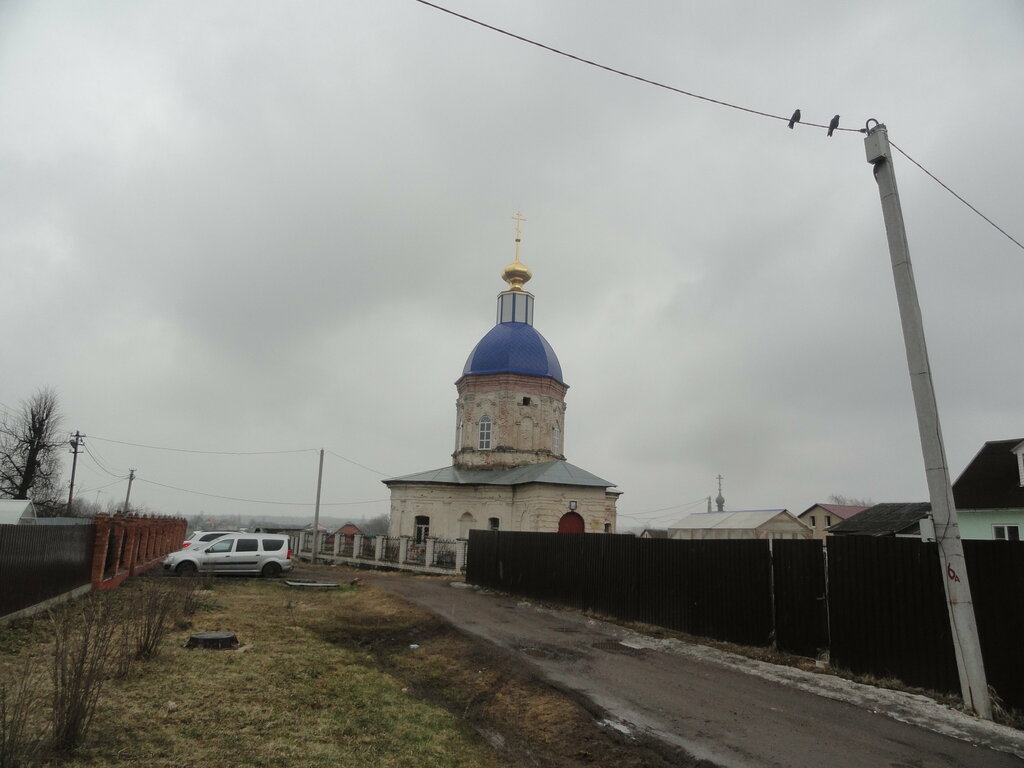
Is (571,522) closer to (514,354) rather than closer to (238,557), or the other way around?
(514,354)

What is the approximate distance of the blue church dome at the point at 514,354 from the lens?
35.7m

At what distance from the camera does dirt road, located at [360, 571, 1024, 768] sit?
589 centimetres

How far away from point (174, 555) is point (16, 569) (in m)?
10.9

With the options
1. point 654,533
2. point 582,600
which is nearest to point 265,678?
point 582,600

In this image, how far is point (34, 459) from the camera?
38625 mm

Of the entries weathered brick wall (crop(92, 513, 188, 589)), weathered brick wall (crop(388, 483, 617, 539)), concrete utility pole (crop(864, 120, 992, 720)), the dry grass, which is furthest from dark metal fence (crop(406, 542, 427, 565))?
concrete utility pole (crop(864, 120, 992, 720))

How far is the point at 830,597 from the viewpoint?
370 inches

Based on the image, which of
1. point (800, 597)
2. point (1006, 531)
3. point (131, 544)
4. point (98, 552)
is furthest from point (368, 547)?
point (1006, 531)

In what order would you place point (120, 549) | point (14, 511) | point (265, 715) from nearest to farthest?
1. point (265, 715)
2. point (120, 549)
3. point (14, 511)

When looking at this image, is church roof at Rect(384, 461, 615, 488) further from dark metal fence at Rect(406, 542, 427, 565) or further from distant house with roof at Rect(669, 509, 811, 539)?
distant house with roof at Rect(669, 509, 811, 539)

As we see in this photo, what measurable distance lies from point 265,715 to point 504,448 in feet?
93.3

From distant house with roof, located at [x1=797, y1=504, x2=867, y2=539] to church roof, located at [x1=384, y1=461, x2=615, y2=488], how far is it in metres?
33.3

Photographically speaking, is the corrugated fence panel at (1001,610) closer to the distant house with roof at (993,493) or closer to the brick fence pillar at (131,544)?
the distant house with roof at (993,493)

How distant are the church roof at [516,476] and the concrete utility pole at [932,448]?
827 inches
